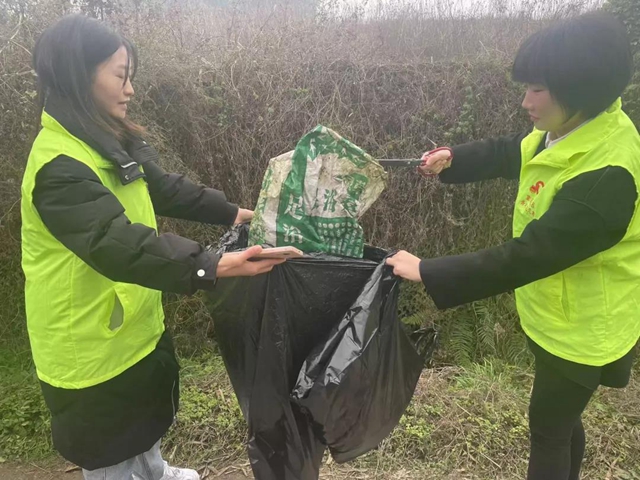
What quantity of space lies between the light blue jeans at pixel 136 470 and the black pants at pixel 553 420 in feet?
4.81

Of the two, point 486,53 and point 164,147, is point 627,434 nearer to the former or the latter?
point 486,53

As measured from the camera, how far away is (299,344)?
1.52 m

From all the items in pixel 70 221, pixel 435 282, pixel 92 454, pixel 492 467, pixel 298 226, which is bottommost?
pixel 492 467

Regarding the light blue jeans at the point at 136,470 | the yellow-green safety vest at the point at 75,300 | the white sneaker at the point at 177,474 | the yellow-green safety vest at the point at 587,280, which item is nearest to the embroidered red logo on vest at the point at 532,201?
the yellow-green safety vest at the point at 587,280

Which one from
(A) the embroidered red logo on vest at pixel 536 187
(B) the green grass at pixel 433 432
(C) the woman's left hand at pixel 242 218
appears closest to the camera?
(A) the embroidered red logo on vest at pixel 536 187

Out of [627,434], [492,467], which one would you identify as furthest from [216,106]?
[627,434]

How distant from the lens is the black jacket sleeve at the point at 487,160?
1.92 m

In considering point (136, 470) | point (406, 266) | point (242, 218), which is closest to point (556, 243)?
point (406, 266)

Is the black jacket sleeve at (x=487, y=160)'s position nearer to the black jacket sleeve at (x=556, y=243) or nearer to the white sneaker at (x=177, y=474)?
the black jacket sleeve at (x=556, y=243)

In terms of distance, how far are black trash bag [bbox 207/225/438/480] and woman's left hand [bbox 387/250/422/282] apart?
0.04 metres

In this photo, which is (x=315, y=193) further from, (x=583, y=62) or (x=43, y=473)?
(x=43, y=473)

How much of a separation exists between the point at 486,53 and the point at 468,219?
1.25 meters

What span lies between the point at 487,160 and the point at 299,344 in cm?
107

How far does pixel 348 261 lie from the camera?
4.85 feet
